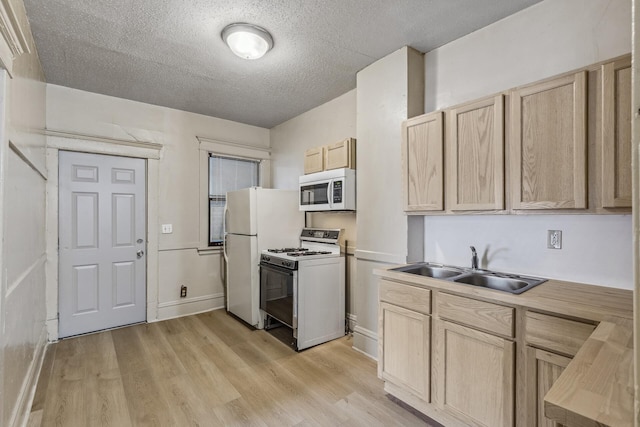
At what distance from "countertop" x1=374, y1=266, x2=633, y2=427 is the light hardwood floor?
111 centimetres

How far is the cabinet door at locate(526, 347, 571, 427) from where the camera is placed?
1.39 metres

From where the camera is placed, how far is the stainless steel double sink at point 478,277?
73.8 inches

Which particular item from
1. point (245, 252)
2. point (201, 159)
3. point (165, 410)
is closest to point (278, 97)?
point (201, 159)

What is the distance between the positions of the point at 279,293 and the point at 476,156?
2.23 metres

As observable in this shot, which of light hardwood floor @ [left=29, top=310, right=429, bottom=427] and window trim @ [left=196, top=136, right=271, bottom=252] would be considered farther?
window trim @ [left=196, top=136, right=271, bottom=252]

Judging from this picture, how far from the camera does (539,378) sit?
1.43m

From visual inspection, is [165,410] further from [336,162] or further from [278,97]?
[278,97]

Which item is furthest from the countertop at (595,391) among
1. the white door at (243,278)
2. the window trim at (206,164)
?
the window trim at (206,164)

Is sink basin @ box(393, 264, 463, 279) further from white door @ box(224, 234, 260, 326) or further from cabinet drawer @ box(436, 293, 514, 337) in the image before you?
white door @ box(224, 234, 260, 326)

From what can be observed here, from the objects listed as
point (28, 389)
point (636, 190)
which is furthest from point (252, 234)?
point (636, 190)

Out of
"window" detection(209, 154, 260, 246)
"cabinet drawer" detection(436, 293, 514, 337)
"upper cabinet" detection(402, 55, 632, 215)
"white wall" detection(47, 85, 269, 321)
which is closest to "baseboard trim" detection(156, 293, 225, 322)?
"white wall" detection(47, 85, 269, 321)

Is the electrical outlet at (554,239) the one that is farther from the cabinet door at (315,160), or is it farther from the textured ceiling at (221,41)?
the cabinet door at (315,160)

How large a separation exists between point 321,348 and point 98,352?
2.16 m

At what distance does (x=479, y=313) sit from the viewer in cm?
165
